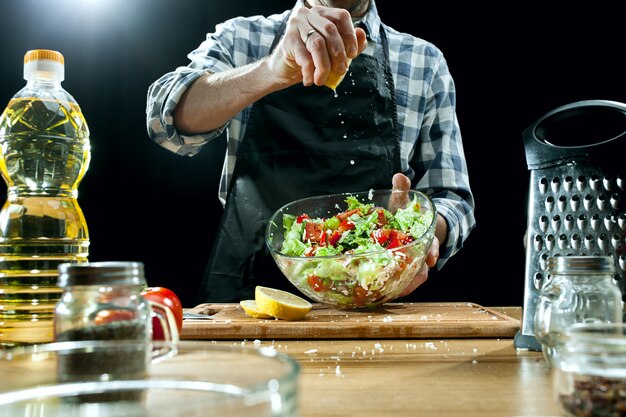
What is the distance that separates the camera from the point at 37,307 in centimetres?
105

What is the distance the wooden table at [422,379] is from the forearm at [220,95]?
0.98 meters

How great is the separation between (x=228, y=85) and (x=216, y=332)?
956 millimetres

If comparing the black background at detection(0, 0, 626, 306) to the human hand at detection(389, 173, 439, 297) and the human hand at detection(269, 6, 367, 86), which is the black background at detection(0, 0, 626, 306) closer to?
the human hand at detection(389, 173, 439, 297)

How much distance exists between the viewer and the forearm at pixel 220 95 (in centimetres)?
189

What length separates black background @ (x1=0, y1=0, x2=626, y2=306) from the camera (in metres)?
3.35

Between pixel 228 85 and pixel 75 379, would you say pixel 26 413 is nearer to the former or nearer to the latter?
pixel 75 379

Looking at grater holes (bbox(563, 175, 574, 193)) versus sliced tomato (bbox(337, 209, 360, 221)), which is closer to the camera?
grater holes (bbox(563, 175, 574, 193))

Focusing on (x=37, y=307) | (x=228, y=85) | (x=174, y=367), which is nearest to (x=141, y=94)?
(x=228, y=85)

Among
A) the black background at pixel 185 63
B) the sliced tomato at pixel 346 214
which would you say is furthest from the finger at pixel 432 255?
the black background at pixel 185 63

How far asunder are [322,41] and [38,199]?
780 millimetres

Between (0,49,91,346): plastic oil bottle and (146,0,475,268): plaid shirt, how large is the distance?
36.3 inches

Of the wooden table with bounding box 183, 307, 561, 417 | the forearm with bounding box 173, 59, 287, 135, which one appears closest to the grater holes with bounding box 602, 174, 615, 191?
the wooden table with bounding box 183, 307, 561, 417

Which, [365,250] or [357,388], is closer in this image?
[357,388]

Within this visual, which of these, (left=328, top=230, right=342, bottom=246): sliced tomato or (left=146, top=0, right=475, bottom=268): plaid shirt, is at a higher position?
(left=146, top=0, right=475, bottom=268): plaid shirt
